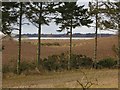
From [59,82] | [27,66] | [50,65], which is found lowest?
[50,65]

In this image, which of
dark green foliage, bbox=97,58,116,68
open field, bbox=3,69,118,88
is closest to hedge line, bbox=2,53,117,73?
dark green foliage, bbox=97,58,116,68

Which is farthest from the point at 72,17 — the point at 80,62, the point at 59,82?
the point at 59,82

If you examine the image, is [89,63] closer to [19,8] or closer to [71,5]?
[71,5]

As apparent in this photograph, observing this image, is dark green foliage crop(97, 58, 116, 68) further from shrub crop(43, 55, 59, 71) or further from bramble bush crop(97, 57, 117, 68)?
shrub crop(43, 55, 59, 71)

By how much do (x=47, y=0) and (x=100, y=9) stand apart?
16.0m

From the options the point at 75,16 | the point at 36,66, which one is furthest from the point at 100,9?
the point at 75,16

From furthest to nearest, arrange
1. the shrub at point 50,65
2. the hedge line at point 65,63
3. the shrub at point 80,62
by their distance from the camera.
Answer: the shrub at point 80,62 < the shrub at point 50,65 < the hedge line at point 65,63

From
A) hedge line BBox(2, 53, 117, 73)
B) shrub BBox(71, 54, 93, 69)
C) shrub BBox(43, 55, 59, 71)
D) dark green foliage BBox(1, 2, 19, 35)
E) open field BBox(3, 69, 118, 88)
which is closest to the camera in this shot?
open field BBox(3, 69, 118, 88)

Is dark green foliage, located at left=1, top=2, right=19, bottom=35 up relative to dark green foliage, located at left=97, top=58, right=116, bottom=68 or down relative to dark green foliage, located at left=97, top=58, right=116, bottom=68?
up

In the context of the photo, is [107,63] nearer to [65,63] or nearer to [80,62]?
[80,62]

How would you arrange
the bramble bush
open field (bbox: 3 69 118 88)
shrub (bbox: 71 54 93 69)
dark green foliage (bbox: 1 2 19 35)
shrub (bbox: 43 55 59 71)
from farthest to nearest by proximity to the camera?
1. the bramble bush
2. shrub (bbox: 71 54 93 69)
3. shrub (bbox: 43 55 59 71)
4. dark green foliage (bbox: 1 2 19 35)
5. open field (bbox: 3 69 118 88)

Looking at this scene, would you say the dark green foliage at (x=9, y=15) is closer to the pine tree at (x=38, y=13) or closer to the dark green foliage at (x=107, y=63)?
the pine tree at (x=38, y=13)

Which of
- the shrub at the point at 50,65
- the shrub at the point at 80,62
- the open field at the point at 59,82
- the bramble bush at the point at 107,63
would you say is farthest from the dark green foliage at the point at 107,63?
the open field at the point at 59,82

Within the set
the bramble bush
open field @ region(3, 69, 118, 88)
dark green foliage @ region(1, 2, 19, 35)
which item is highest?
dark green foliage @ region(1, 2, 19, 35)
